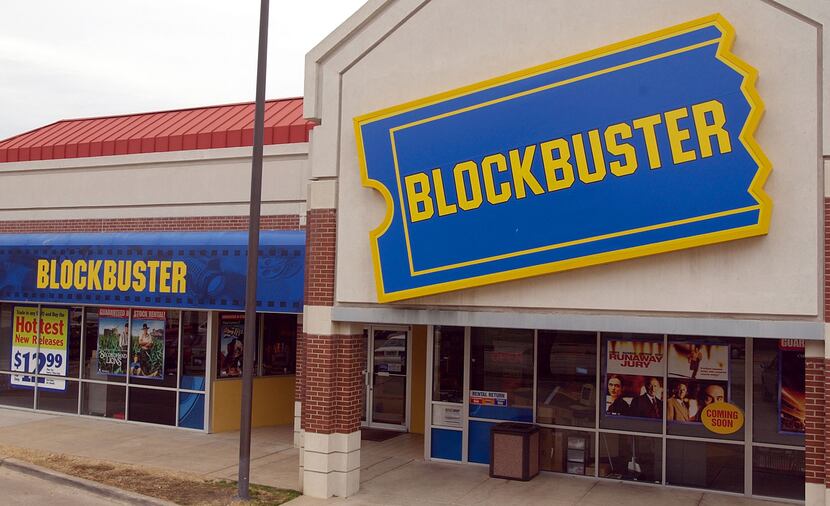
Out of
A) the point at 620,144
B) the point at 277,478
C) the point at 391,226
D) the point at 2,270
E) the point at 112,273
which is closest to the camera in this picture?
the point at 620,144

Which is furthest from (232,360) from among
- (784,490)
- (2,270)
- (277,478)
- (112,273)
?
(784,490)

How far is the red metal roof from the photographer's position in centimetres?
1672

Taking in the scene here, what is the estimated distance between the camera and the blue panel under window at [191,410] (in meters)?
16.8

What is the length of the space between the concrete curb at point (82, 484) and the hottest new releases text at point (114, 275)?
4087mm

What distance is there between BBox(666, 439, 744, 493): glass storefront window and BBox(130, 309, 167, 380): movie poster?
35.3 feet

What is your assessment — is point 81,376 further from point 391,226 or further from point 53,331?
point 391,226

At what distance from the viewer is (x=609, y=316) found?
33.5 feet

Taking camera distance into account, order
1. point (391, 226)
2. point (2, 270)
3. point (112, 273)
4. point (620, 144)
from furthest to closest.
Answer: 1. point (2, 270)
2. point (112, 273)
3. point (391, 226)
4. point (620, 144)

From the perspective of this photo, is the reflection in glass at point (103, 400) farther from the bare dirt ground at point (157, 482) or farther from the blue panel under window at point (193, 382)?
the bare dirt ground at point (157, 482)

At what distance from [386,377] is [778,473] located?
813cm

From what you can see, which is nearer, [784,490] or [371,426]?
[784,490]

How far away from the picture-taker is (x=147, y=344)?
1756 cm

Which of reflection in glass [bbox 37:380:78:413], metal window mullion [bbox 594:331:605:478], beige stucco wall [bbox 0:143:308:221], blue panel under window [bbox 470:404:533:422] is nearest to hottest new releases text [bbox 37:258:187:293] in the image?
beige stucco wall [bbox 0:143:308:221]

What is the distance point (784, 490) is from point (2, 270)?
1656 cm
